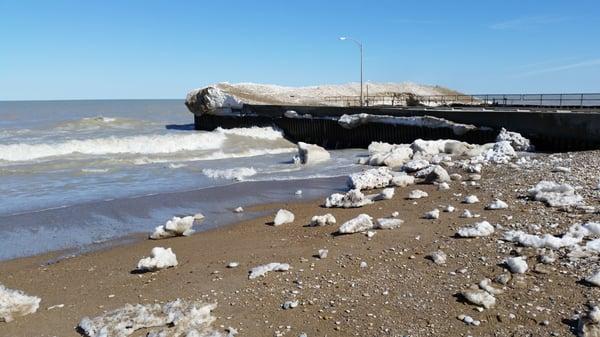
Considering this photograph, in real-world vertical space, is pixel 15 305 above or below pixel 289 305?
below

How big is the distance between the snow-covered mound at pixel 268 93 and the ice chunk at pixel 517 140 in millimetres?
27362

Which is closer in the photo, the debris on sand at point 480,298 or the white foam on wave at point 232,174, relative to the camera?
the debris on sand at point 480,298

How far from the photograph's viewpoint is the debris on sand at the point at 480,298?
4984mm

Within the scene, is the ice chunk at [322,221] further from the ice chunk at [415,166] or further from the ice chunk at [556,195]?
the ice chunk at [415,166]

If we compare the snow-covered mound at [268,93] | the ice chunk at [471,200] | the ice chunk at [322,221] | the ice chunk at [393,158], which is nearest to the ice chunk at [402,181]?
the ice chunk at [471,200]

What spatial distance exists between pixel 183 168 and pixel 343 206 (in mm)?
11171

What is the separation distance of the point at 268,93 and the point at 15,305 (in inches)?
2295

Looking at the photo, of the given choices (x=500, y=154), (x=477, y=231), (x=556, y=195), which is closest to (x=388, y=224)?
(x=477, y=231)

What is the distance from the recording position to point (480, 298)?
Answer: 5.06 meters

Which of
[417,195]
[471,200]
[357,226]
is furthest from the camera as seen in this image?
[417,195]

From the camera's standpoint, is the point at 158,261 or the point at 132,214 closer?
the point at 158,261

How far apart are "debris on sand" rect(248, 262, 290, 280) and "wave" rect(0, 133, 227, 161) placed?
2419 cm

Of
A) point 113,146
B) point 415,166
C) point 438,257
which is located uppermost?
point 438,257

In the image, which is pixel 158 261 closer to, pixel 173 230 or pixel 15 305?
pixel 15 305
